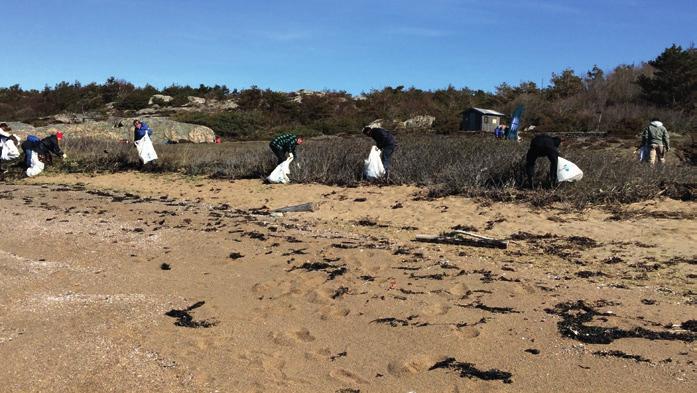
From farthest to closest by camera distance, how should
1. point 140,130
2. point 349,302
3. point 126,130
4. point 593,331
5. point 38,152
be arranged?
point 126,130 → point 38,152 → point 140,130 → point 349,302 → point 593,331

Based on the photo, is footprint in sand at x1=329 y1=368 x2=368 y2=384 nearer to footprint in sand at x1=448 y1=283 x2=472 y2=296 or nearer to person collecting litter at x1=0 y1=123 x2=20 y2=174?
footprint in sand at x1=448 y1=283 x2=472 y2=296

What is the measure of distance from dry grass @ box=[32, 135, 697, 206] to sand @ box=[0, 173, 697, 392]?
65cm

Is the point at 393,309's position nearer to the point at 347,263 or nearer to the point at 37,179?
the point at 347,263

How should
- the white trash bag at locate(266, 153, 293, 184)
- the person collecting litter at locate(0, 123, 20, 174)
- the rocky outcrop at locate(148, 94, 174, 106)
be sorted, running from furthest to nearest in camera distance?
the rocky outcrop at locate(148, 94, 174, 106) → the person collecting litter at locate(0, 123, 20, 174) → the white trash bag at locate(266, 153, 293, 184)

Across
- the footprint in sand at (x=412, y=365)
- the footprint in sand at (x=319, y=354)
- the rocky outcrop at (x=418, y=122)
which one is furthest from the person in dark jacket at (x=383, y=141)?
the rocky outcrop at (x=418, y=122)

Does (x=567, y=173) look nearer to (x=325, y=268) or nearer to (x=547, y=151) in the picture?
(x=547, y=151)

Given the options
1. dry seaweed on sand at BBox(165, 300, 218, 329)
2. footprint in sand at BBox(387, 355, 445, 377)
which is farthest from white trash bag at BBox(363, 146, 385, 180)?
footprint in sand at BBox(387, 355, 445, 377)

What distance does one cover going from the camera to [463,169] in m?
11.3

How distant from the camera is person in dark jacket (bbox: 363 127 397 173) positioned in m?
12.4

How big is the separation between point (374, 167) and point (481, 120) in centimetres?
1937

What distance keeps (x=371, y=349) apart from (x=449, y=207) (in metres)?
5.95

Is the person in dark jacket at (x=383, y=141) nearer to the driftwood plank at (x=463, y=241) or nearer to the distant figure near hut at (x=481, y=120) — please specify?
the driftwood plank at (x=463, y=241)

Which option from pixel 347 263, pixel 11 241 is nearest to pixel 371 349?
pixel 347 263

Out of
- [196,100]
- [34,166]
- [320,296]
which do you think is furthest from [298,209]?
[196,100]
